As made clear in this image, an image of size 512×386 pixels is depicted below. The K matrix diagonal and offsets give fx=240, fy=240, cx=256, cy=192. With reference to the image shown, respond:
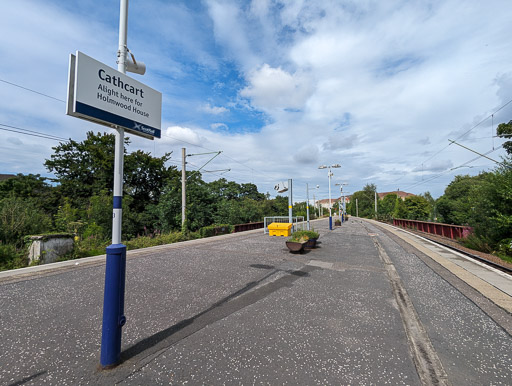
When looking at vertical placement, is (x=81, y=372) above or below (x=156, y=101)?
below

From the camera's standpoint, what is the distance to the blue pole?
9.05ft

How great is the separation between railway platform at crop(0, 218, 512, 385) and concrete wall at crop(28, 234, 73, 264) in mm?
1421

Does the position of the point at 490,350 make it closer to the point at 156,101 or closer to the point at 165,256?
the point at 156,101

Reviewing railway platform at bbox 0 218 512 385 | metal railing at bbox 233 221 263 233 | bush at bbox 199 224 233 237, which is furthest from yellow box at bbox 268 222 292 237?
railway platform at bbox 0 218 512 385

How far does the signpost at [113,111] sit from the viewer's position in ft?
8.79

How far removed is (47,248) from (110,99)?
27.6 feet

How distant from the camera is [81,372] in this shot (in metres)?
2.69

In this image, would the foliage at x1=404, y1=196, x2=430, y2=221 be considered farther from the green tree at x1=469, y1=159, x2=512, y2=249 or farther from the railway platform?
the railway platform

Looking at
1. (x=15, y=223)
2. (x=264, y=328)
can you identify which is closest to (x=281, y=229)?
(x=264, y=328)

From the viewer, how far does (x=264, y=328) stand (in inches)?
148

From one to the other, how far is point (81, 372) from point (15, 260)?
26.5 ft

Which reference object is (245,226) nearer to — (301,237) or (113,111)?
(301,237)

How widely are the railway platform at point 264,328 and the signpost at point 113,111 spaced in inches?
19.1

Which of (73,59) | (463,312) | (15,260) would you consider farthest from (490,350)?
(15,260)
